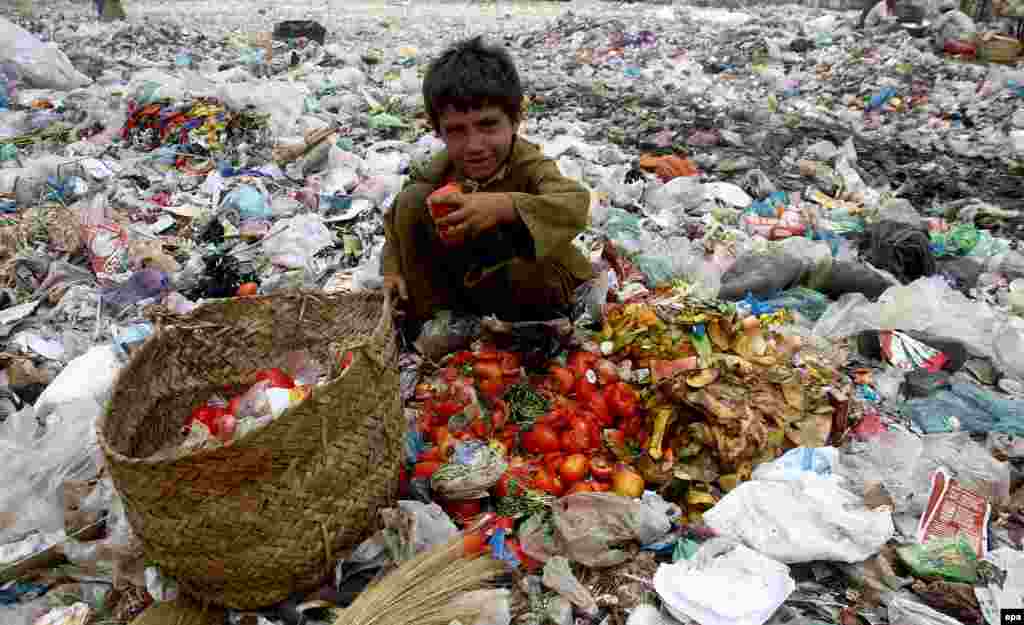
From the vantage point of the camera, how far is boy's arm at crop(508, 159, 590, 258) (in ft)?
6.86

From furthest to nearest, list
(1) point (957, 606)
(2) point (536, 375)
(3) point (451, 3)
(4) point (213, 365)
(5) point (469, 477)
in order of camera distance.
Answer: (3) point (451, 3), (2) point (536, 375), (4) point (213, 365), (5) point (469, 477), (1) point (957, 606)

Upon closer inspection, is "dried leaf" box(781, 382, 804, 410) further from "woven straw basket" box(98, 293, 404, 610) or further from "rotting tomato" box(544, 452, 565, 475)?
"woven straw basket" box(98, 293, 404, 610)

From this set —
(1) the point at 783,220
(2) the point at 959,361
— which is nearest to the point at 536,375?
(2) the point at 959,361

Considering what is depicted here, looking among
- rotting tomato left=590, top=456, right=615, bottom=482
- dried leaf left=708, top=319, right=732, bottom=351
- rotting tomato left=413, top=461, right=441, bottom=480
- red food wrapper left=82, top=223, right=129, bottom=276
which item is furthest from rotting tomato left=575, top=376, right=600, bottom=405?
red food wrapper left=82, top=223, right=129, bottom=276

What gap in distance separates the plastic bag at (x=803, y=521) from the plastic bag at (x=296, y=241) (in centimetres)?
252

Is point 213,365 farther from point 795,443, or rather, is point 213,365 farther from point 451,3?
point 451,3

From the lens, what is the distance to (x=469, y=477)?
1949 millimetres

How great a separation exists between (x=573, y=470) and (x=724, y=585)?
59 cm

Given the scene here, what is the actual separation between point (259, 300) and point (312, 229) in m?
1.61

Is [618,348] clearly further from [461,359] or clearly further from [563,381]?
[461,359]

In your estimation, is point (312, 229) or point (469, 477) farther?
point (312, 229)

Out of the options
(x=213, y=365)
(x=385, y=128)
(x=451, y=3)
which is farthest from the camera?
(x=451, y=3)

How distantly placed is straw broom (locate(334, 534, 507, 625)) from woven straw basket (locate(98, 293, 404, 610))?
0.56 feet

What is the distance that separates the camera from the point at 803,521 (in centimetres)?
183
